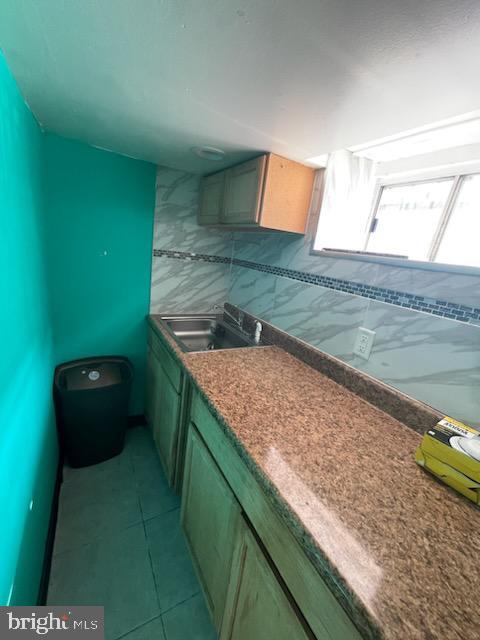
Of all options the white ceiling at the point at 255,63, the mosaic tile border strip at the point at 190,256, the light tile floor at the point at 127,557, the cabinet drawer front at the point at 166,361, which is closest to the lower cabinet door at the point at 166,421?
the cabinet drawer front at the point at 166,361

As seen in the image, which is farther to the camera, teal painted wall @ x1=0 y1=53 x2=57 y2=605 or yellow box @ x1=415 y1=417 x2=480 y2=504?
teal painted wall @ x1=0 y1=53 x2=57 y2=605

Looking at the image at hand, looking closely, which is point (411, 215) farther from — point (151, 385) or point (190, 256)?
point (151, 385)

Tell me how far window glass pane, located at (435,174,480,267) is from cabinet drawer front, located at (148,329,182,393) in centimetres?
174

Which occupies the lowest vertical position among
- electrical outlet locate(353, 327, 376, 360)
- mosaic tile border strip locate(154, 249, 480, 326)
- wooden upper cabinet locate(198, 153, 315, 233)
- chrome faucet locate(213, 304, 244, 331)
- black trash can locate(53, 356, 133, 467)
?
black trash can locate(53, 356, 133, 467)

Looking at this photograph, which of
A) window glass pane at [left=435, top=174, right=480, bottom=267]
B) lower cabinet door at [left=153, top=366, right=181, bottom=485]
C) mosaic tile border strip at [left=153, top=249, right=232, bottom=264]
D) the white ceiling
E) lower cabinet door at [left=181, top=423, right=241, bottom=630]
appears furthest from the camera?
mosaic tile border strip at [left=153, top=249, right=232, bottom=264]

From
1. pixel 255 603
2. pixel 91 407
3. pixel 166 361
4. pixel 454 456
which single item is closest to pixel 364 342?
pixel 454 456

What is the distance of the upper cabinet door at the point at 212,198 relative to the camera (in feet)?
5.33

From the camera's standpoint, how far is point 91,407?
5.24 ft

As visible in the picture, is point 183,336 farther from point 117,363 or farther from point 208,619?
point 208,619

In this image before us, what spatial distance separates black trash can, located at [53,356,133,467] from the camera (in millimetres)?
1569

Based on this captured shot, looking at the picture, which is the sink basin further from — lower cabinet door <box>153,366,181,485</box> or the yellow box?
the yellow box

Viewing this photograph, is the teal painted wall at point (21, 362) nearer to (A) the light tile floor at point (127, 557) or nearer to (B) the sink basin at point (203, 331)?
(A) the light tile floor at point (127, 557)

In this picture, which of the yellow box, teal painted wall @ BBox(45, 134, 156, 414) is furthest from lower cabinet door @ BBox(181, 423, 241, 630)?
teal painted wall @ BBox(45, 134, 156, 414)

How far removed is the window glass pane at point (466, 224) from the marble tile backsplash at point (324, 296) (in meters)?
0.91
